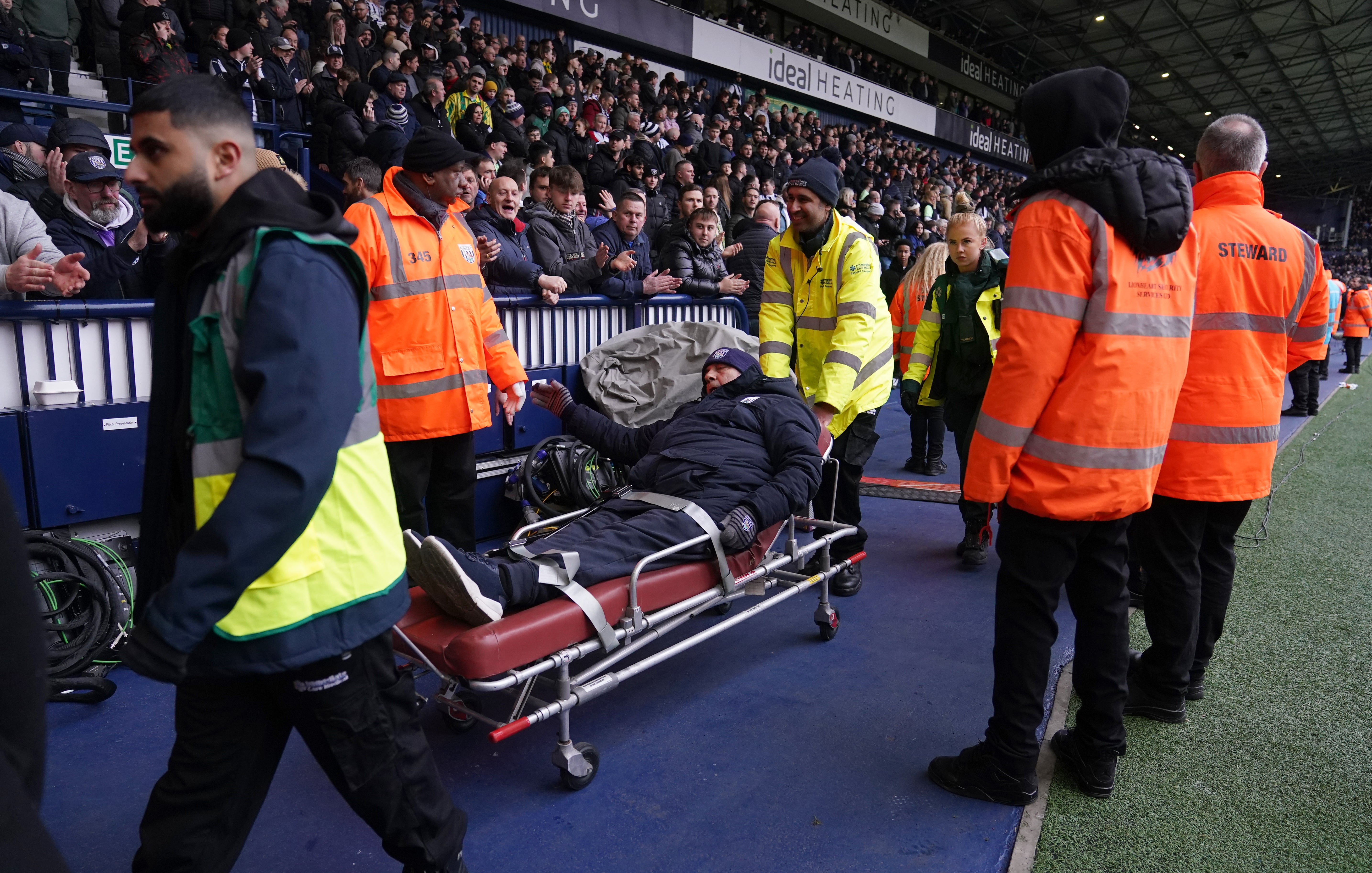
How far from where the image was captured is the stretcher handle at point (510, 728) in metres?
2.29

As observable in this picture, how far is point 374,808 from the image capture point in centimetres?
167

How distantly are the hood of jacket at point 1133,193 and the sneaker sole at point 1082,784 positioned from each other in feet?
4.98

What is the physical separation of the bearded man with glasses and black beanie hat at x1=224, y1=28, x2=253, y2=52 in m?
4.97

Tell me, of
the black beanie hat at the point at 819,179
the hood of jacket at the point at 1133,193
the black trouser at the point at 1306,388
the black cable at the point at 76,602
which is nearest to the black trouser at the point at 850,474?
the black beanie hat at the point at 819,179

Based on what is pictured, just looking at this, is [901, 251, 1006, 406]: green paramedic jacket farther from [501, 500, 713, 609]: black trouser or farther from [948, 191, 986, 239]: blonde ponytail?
[501, 500, 713, 609]: black trouser

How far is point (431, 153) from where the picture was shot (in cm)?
323

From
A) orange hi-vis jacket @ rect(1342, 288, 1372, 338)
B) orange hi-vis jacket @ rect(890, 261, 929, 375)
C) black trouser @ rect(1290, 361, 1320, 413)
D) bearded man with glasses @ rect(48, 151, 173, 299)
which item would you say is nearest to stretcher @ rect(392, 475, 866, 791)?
bearded man with glasses @ rect(48, 151, 173, 299)

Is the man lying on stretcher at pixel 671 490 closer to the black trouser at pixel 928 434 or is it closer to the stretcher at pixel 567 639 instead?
the stretcher at pixel 567 639

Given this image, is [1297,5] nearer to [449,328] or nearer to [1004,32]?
[1004,32]

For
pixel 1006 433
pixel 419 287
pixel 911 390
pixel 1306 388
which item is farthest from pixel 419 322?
pixel 1306 388

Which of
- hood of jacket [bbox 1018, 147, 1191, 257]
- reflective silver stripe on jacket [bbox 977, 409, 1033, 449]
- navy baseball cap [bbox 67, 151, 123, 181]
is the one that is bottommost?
reflective silver stripe on jacket [bbox 977, 409, 1033, 449]

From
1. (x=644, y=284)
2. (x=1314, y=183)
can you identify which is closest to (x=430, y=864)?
(x=644, y=284)

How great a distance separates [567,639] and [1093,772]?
1.61 m

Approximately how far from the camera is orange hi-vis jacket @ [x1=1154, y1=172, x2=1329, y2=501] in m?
2.76
